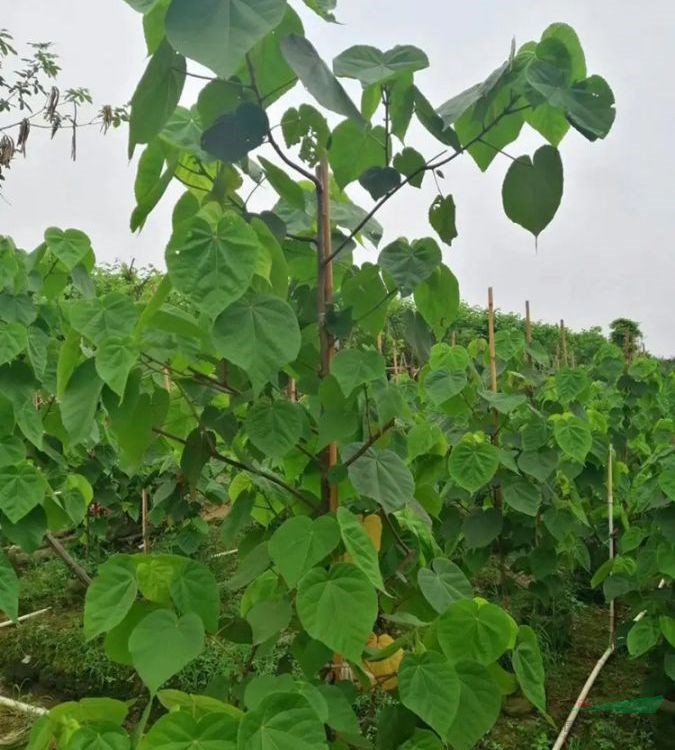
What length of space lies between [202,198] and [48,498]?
133 cm

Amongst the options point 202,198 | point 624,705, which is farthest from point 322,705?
point 624,705

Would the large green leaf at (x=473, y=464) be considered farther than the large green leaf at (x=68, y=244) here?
Yes

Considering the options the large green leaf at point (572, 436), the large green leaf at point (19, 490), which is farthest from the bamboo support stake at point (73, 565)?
the large green leaf at point (572, 436)

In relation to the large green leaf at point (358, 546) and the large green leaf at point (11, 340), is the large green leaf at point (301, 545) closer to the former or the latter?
the large green leaf at point (358, 546)

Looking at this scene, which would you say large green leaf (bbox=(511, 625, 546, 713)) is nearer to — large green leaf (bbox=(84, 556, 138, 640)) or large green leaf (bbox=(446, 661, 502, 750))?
large green leaf (bbox=(446, 661, 502, 750))

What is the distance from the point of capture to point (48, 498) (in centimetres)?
206

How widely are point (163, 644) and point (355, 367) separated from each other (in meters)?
0.39

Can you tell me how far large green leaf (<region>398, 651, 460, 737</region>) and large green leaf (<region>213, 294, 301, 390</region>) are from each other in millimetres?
393

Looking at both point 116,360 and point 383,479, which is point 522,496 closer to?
point 383,479

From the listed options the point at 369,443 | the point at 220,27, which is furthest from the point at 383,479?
the point at 220,27

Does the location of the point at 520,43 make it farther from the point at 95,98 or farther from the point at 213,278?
the point at 95,98

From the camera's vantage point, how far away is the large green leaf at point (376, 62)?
79 centimetres

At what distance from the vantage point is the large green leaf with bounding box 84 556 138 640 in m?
0.89

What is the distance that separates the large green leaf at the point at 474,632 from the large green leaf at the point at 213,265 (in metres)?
0.48
